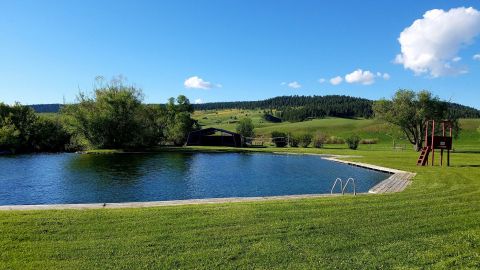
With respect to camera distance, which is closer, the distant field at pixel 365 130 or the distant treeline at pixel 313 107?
the distant field at pixel 365 130

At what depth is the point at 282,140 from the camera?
61688 millimetres

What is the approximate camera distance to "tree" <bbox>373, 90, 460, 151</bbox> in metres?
47.7

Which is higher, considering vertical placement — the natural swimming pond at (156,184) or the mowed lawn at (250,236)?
the mowed lawn at (250,236)

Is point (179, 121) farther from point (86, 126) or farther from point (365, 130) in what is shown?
point (365, 130)

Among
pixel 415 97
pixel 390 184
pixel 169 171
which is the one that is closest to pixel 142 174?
pixel 169 171

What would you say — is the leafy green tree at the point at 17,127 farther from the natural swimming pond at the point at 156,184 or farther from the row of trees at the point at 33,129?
the natural swimming pond at the point at 156,184

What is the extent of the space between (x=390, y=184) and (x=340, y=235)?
9758mm

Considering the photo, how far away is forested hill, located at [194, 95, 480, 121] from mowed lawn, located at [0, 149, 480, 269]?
9796 cm

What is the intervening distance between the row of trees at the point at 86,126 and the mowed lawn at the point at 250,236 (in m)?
42.6

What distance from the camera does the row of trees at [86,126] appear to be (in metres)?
50.0

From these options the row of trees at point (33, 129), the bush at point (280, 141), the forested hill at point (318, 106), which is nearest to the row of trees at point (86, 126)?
the row of trees at point (33, 129)

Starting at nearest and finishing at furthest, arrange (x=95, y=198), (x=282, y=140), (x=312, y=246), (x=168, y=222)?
(x=312, y=246)
(x=168, y=222)
(x=95, y=198)
(x=282, y=140)

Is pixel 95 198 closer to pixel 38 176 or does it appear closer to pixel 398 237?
pixel 38 176

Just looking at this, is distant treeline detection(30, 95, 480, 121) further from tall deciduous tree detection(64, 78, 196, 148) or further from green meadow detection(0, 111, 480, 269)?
green meadow detection(0, 111, 480, 269)
